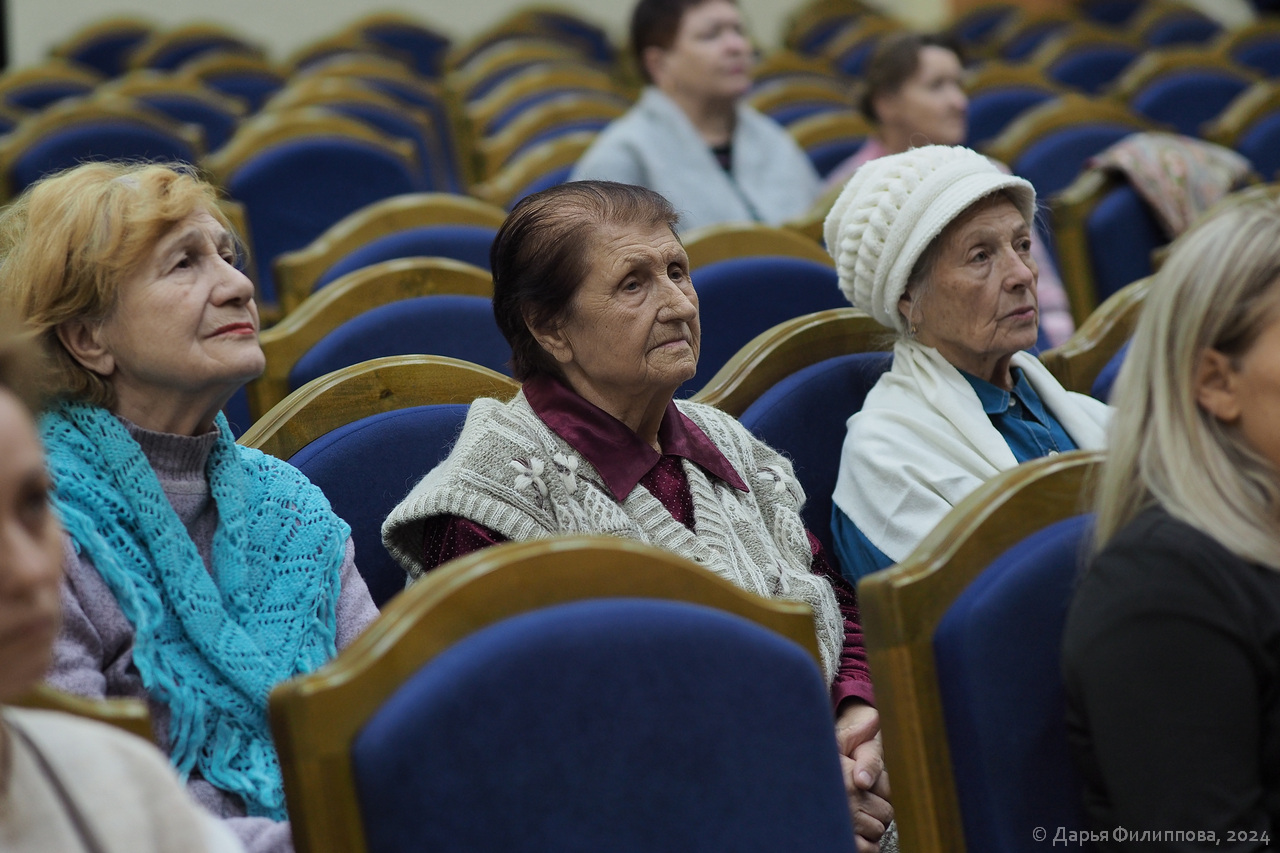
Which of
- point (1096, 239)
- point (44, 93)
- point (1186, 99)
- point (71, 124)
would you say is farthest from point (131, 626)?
point (44, 93)

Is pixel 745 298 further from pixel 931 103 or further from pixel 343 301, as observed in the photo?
pixel 931 103

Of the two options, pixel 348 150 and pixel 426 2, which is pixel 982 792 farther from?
pixel 426 2

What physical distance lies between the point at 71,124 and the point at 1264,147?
3.08 m

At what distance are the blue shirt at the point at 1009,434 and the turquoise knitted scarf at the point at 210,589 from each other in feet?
2.14

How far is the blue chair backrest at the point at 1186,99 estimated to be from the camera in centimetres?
447

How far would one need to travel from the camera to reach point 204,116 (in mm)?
4719

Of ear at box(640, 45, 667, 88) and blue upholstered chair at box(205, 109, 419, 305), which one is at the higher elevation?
ear at box(640, 45, 667, 88)

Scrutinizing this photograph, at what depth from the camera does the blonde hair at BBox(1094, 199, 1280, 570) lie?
114 cm

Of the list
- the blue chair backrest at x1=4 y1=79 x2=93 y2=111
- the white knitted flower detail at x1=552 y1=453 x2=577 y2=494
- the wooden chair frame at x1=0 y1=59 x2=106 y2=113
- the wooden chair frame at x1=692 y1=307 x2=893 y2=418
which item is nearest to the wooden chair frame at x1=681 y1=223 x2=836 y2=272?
the wooden chair frame at x1=692 y1=307 x2=893 y2=418

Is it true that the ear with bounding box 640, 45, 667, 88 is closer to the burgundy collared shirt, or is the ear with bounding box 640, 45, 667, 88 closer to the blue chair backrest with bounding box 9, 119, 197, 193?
the blue chair backrest with bounding box 9, 119, 197, 193

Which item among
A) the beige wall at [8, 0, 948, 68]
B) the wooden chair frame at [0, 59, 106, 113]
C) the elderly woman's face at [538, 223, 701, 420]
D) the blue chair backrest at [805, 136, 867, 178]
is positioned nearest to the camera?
the elderly woman's face at [538, 223, 701, 420]

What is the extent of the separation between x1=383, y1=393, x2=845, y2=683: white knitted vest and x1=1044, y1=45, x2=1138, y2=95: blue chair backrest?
4290mm

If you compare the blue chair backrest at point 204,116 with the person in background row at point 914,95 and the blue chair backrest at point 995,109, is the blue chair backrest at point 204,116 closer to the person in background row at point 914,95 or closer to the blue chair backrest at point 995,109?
the person in background row at point 914,95

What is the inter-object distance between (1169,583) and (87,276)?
102 centimetres
